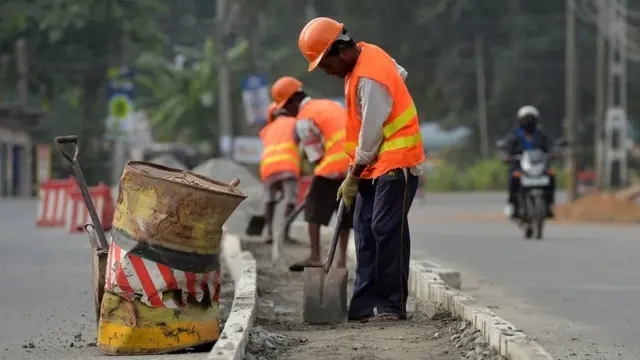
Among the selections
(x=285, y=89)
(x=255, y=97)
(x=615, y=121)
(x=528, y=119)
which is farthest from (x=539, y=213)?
(x=615, y=121)

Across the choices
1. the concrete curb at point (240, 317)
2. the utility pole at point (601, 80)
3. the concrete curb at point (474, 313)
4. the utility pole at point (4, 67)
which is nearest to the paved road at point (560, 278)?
the concrete curb at point (474, 313)

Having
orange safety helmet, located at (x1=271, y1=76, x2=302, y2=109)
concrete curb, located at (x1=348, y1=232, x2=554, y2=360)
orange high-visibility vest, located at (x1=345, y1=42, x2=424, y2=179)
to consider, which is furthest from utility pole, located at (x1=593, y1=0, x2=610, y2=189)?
orange high-visibility vest, located at (x1=345, y1=42, x2=424, y2=179)

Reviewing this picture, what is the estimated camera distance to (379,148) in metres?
9.41

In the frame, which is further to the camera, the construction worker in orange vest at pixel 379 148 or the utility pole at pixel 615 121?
the utility pole at pixel 615 121

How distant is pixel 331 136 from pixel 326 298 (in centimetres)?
369

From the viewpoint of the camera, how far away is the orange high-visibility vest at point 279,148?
52.1ft

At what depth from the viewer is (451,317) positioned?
8.87 m

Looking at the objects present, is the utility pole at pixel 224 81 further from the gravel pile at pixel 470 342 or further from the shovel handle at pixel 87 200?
the gravel pile at pixel 470 342

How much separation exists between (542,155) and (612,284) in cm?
704

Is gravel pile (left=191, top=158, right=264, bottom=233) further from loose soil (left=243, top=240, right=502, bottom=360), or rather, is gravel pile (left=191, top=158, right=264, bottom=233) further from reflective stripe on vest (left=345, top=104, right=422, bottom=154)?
reflective stripe on vest (left=345, top=104, right=422, bottom=154)

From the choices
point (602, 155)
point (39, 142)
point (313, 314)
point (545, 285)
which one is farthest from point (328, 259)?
point (39, 142)

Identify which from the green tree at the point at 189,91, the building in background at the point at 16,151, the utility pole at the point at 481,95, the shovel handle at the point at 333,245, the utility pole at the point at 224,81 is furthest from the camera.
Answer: the utility pole at the point at 481,95

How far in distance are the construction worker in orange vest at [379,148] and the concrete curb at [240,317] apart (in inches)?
30.8

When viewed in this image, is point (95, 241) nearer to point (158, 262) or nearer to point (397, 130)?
point (158, 262)
